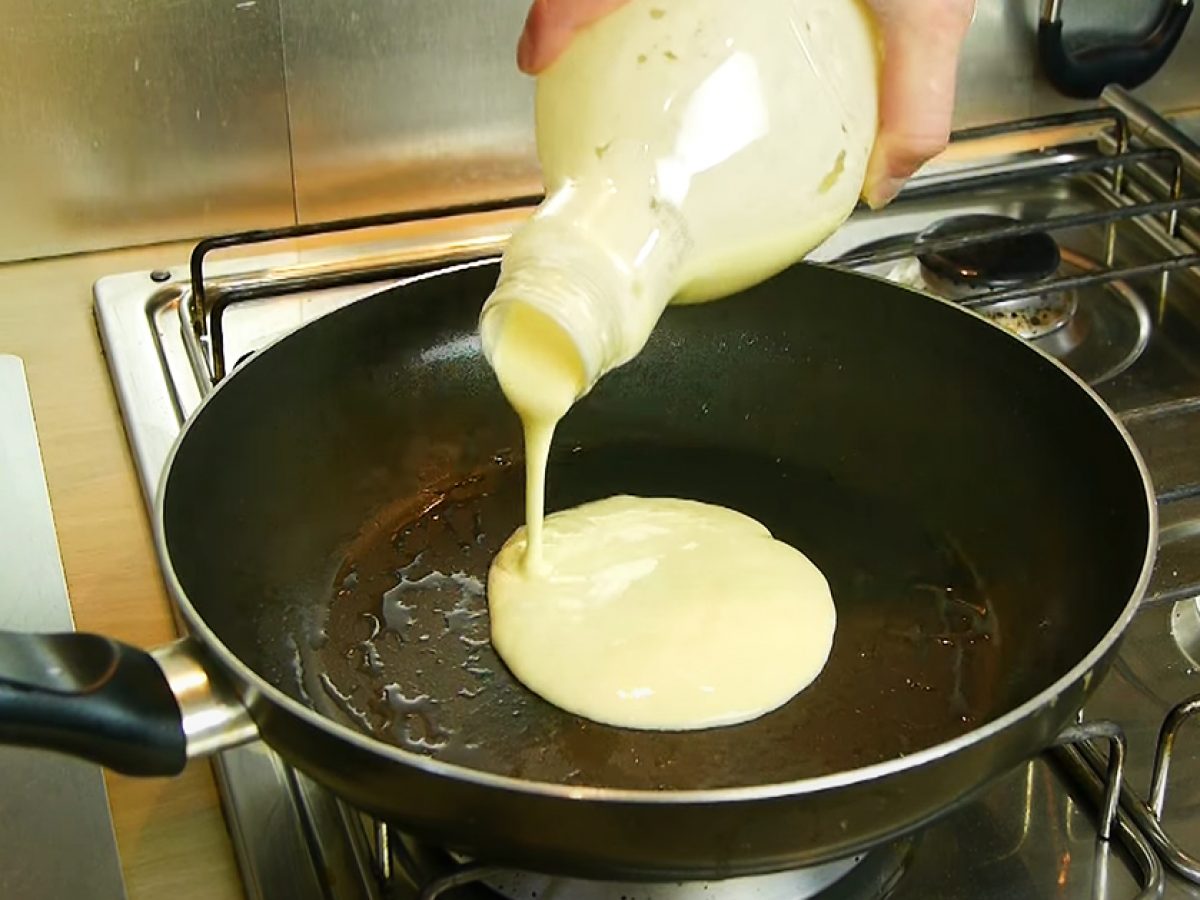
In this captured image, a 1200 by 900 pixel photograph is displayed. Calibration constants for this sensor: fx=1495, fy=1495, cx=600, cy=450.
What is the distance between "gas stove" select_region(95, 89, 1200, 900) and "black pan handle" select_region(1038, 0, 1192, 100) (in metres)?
0.04

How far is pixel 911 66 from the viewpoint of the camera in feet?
2.00

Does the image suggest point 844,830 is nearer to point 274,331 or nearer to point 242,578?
point 242,578

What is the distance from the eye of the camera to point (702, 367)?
860mm

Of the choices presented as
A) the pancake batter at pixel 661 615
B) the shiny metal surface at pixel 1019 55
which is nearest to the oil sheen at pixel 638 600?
the pancake batter at pixel 661 615

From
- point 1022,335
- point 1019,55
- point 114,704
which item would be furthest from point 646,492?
point 1019,55

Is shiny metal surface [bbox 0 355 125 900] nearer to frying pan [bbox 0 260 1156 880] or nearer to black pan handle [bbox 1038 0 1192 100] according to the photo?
frying pan [bbox 0 260 1156 880]

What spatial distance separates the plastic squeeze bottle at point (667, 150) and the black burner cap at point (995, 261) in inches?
13.4

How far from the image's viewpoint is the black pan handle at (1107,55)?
3.65 feet

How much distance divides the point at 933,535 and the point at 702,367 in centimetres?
17

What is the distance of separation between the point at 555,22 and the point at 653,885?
33 centimetres

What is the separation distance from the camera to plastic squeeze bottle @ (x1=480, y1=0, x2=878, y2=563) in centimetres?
56

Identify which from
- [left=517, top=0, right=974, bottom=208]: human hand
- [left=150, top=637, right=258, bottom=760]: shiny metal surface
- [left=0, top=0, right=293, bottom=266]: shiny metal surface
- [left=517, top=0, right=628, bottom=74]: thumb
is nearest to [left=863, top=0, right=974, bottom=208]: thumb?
[left=517, top=0, right=974, bottom=208]: human hand

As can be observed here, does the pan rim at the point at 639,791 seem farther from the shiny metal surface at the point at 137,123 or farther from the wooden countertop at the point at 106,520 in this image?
the shiny metal surface at the point at 137,123

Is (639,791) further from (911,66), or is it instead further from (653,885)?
(911,66)
